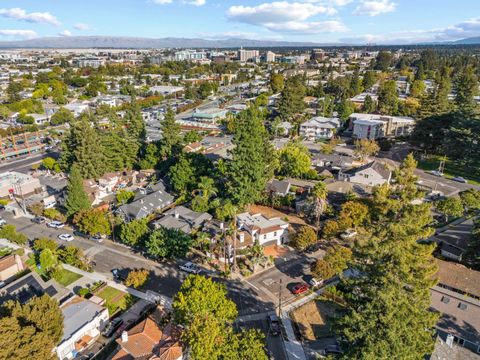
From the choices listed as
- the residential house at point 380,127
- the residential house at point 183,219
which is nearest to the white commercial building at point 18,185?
the residential house at point 183,219

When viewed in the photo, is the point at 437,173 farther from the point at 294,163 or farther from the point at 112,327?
the point at 112,327

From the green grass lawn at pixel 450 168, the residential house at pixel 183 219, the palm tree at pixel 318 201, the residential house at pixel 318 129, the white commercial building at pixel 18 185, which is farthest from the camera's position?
the residential house at pixel 318 129

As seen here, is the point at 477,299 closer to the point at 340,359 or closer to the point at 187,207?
the point at 340,359

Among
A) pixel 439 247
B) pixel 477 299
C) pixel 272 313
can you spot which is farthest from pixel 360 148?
pixel 272 313

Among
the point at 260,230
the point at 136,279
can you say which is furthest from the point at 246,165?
the point at 136,279

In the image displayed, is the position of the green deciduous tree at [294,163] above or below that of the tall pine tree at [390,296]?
below

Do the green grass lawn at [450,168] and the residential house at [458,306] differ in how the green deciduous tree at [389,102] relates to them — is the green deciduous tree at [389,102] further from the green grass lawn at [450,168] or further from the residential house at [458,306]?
the residential house at [458,306]
